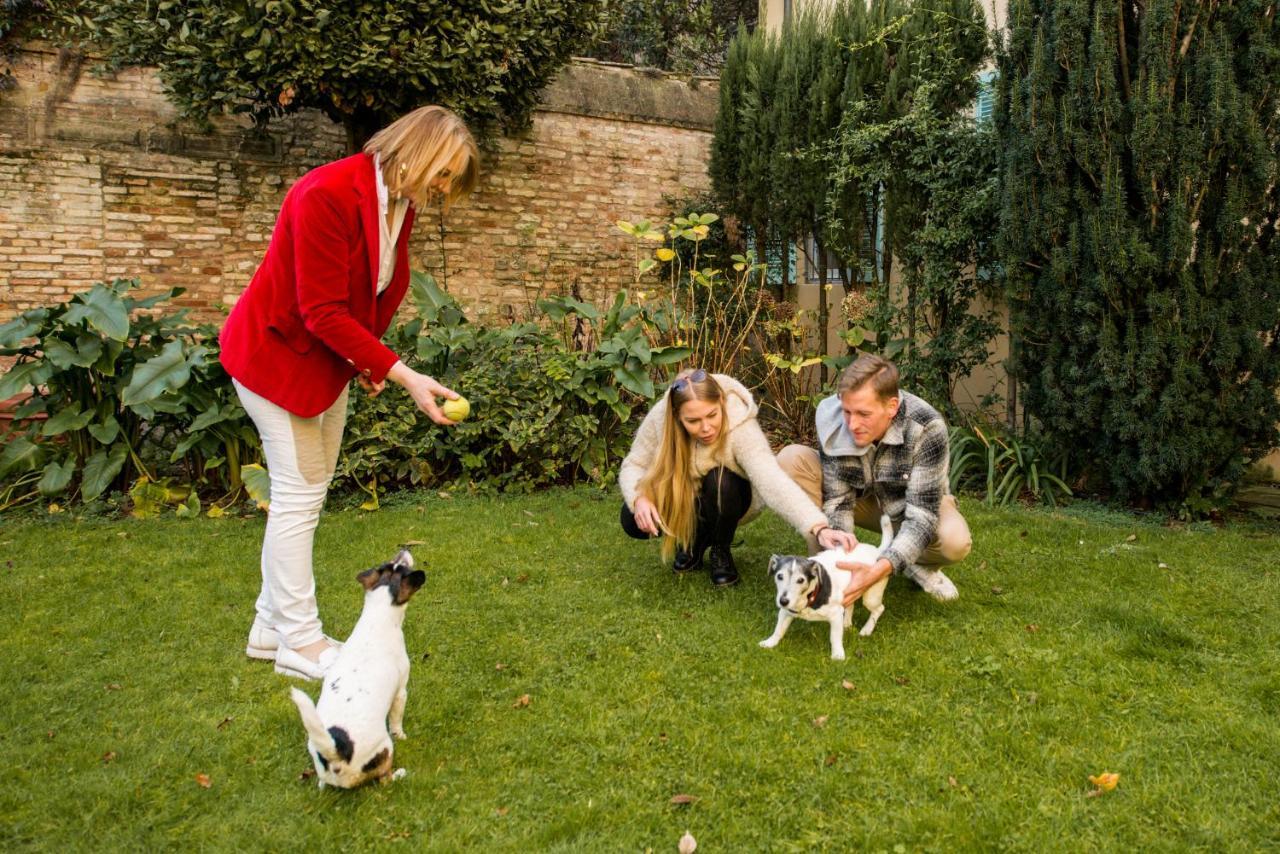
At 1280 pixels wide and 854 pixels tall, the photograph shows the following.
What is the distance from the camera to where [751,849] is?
220 cm

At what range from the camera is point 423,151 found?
2.80 m

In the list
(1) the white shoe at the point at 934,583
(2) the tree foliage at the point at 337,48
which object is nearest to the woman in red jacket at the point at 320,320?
(1) the white shoe at the point at 934,583

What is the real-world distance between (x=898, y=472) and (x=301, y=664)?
240 centimetres

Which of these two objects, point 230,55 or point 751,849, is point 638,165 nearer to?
point 230,55

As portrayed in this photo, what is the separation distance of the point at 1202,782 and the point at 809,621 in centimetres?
145

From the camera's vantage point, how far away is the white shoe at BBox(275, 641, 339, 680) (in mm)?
3094

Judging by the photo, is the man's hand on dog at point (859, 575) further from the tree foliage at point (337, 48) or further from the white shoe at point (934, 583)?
the tree foliage at point (337, 48)

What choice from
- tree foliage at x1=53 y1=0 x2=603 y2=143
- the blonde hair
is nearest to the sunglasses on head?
the blonde hair

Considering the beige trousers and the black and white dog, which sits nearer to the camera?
the black and white dog

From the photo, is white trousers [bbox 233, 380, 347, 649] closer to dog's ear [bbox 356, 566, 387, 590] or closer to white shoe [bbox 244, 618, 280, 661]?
white shoe [bbox 244, 618, 280, 661]

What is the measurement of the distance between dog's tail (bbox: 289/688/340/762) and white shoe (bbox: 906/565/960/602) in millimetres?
2458

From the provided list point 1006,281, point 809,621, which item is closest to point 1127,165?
point 1006,281

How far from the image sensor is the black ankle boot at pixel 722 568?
160 inches

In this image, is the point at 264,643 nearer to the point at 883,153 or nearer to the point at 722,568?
the point at 722,568
